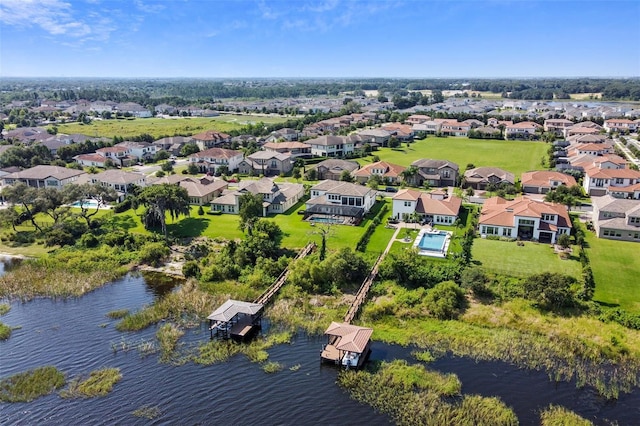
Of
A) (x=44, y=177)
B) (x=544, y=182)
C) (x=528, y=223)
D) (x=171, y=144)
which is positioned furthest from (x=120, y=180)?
(x=544, y=182)

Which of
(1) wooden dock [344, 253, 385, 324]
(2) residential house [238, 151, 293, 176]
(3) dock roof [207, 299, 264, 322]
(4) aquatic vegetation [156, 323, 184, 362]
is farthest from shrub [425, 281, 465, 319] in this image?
(2) residential house [238, 151, 293, 176]

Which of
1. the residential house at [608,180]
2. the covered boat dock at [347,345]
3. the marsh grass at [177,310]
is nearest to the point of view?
the covered boat dock at [347,345]

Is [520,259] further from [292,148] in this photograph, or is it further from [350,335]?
[292,148]

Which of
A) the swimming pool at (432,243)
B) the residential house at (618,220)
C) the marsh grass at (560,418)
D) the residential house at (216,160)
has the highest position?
the residential house at (216,160)

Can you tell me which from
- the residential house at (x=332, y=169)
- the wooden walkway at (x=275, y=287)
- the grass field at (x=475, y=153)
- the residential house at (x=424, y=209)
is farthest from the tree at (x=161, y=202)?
the grass field at (x=475, y=153)

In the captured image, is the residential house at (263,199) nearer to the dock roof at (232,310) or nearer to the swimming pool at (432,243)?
the swimming pool at (432,243)

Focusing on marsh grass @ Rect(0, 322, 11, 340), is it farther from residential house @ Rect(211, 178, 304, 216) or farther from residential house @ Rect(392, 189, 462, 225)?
residential house @ Rect(392, 189, 462, 225)
